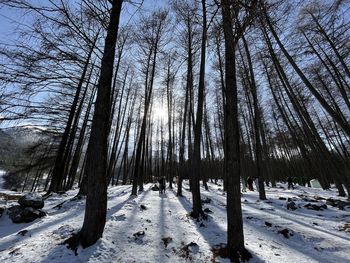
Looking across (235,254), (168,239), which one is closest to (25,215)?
(168,239)

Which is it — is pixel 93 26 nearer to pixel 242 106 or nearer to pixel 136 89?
pixel 136 89

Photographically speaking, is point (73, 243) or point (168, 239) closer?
point (73, 243)

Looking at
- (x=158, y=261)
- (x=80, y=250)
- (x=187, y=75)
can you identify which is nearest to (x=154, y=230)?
(x=158, y=261)

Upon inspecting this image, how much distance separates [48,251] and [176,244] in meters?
2.65

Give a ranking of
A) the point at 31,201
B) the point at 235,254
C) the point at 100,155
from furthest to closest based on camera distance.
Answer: the point at 31,201
the point at 100,155
the point at 235,254

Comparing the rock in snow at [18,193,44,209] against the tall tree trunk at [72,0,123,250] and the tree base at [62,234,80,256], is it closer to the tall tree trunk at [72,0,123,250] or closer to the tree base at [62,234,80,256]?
the tree base at [62,234,80,256]

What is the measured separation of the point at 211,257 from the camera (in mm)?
4223

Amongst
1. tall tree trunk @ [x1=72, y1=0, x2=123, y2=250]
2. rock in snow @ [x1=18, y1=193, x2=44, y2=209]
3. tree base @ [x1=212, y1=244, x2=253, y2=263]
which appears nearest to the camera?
tree base @ [x1=212, y1=244, x2=253, y2=263]

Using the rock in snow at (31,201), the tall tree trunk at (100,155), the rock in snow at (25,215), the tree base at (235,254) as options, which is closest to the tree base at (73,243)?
the tall tree trunk at (100,155)

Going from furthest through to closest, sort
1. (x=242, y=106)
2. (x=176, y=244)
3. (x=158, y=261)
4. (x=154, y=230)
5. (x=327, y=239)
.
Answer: (x=242, y=106) → (x=154, y=230) → (x=327, y=239) → (x=176, y=244) → (x=158, y=261)

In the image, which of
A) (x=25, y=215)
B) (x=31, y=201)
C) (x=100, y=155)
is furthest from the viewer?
(x=31, y=201)

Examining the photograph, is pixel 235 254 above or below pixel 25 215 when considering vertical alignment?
below

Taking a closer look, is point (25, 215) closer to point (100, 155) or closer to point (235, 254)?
point (100, 155)

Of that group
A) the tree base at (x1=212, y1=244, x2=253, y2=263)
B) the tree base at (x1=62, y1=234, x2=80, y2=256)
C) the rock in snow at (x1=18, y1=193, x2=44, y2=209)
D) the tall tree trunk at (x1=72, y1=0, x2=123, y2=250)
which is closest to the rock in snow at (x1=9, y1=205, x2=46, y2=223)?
the rock in snow at (x1=18, y1=193, x2=44, y2=209)
